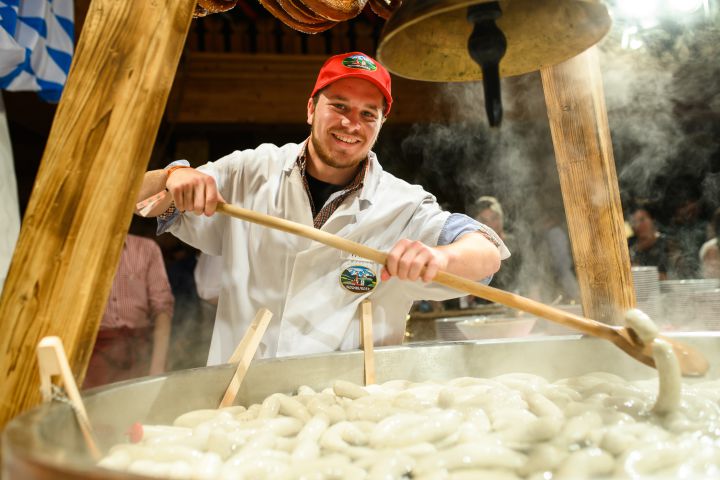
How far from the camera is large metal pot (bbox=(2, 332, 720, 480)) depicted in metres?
1.08

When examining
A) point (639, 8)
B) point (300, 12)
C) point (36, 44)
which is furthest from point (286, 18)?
point (639, 8)

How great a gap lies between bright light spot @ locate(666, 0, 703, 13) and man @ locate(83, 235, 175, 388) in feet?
10.9

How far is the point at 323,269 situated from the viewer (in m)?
1.89

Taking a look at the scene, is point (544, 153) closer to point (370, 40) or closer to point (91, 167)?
point (370, 40)

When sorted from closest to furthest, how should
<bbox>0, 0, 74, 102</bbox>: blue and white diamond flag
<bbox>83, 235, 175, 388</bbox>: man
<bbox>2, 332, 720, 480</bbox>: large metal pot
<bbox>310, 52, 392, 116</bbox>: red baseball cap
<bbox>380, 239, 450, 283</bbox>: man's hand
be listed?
<bbox>2, 332, 720, 480</bbox>: large metal pot
<bbox>380, 239, 450, 283</bbox>: man's hand
<bbox>310, 52, 392, 116</bbox>: red baseball cap
<bbox>0, 0, 74, 102</bbox>: blue and white diamond flag
<bbox>83, 235, 175, 388</bbox>: man

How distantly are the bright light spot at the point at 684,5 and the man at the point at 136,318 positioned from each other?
3.32 m

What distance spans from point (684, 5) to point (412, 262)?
290 centimetres

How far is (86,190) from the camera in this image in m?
0.90

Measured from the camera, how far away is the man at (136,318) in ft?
11.5

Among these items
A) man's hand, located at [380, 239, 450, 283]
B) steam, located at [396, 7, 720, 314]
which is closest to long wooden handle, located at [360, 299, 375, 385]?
man's hand, located at [380, 239, 450, 283]

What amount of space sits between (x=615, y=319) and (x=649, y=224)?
3548mm

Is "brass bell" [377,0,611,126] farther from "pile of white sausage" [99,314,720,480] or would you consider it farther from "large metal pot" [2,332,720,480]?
"large metal pot" [2,332,720,480]

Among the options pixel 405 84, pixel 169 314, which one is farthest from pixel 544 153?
pixel 169 314

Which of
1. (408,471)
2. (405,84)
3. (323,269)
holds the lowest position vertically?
(408,471)
